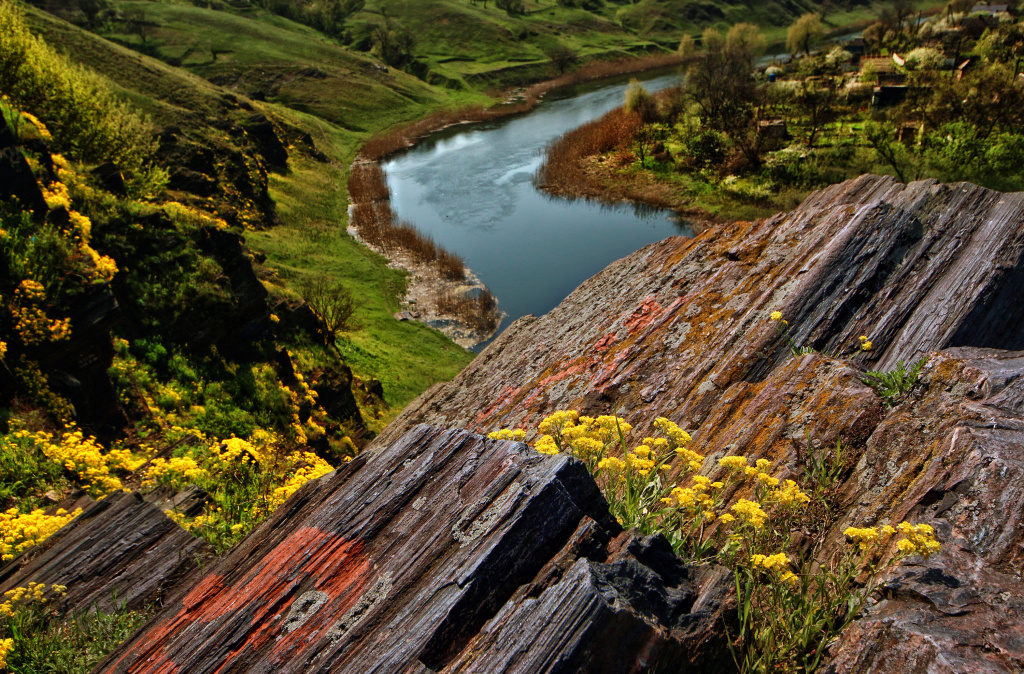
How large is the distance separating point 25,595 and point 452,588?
637 cm

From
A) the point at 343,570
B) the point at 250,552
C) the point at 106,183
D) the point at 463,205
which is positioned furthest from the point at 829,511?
the point at 463,205

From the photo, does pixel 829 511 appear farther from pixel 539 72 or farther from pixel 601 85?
pixel 539 72

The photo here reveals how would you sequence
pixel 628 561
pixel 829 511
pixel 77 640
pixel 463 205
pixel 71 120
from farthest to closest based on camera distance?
pixel 463 205, pixel 71 120, pixel 77 640, pixel 829 511, pixel 628 561

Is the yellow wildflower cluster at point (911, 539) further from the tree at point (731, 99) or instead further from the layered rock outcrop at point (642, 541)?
the tree at point (731, 99)

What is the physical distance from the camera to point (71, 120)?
1011 inches

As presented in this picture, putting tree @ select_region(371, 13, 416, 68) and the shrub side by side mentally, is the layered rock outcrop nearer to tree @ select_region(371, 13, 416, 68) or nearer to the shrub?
the shrub

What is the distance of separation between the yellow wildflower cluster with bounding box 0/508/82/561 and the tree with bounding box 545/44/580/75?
381 ft

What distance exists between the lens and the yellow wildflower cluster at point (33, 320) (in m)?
12.9

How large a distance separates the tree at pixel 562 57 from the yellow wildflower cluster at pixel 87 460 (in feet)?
372

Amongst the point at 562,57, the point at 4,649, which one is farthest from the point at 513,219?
the point at 562,57

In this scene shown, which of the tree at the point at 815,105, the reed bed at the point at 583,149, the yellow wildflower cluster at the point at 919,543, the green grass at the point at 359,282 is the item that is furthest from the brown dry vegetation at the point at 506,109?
the yellow wildflower cluster at the point at 919,543

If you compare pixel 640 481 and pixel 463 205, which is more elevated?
pixel 640 481

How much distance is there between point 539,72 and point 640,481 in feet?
379

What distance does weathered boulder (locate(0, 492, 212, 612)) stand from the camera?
285 inches
